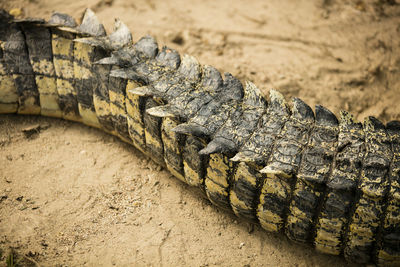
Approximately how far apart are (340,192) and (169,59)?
4.86ft

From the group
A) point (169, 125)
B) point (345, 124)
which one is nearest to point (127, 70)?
point (169, 125)

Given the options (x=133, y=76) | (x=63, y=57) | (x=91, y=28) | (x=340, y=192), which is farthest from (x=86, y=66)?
(x=340, y=192)

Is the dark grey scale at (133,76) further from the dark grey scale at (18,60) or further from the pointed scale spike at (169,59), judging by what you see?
the dark grey scale at (18,60)

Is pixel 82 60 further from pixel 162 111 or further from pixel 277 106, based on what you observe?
pixel 277 106

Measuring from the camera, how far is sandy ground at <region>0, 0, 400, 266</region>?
2021 millimetres

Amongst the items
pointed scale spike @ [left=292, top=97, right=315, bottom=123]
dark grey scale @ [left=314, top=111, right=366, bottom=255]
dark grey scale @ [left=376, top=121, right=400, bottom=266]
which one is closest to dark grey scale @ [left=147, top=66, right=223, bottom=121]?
pointed scale spike @ [left=292, top=97, right=315, bottom=123]

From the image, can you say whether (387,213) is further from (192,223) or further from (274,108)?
(192,223)

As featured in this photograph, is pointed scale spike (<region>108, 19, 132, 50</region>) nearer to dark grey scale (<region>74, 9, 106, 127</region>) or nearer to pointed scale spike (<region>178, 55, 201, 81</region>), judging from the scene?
dark grey scale (<region>74, 9, 106, 127</region>)

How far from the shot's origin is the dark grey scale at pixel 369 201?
1642mm

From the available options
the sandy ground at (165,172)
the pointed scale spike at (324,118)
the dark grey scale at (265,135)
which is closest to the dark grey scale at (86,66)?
the sandy ground at (165,172)

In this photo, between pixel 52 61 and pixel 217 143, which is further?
pixel 52 61

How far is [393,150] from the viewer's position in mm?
1784

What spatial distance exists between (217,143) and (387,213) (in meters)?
0.96

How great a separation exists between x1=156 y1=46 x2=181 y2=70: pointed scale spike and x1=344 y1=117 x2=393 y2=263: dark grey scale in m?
1.37
